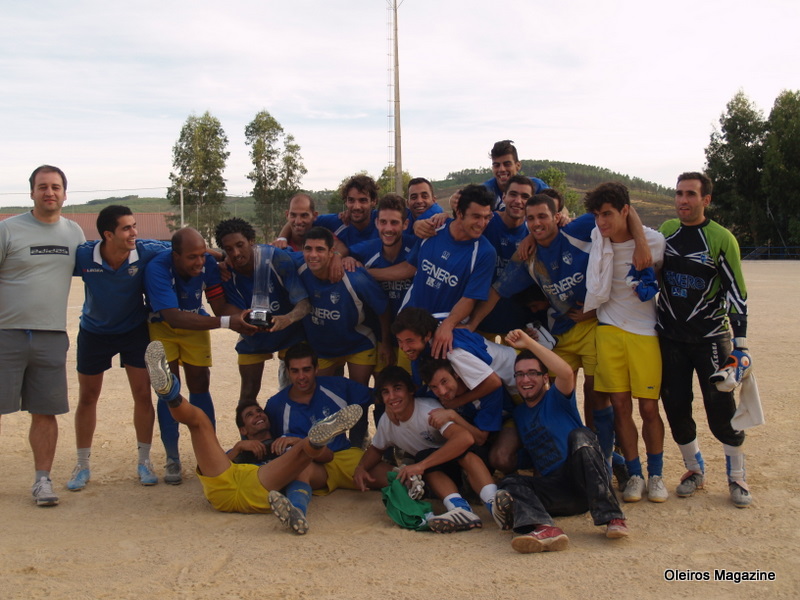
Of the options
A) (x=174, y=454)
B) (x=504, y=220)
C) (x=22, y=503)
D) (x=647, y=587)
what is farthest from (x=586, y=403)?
(x=22, y=503)

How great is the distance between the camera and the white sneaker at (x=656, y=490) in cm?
491

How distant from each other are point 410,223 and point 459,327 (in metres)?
1.46

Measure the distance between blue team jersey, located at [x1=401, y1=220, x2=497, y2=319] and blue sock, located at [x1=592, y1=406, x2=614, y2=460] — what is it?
1.27m

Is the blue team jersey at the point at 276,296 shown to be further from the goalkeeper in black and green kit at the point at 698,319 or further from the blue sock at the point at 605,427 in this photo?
the goalkeeper in black and green kit at the point at 698,319

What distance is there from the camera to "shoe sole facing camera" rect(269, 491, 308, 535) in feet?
14.5

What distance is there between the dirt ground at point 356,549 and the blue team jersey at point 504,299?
168cm

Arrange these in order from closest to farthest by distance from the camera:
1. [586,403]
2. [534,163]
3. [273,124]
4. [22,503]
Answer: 1. [22,503]
2. [586,403]
3. [273,124]
4. [534,163]

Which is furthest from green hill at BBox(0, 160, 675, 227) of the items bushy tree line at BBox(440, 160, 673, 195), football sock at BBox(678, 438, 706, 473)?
football sock at BBox(678, 438, 706, 473)

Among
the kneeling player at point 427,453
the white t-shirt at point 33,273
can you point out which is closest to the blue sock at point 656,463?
the kneeling player at point 427,453

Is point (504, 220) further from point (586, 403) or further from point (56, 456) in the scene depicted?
point (56, 456)

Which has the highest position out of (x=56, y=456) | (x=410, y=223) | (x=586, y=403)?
(x=410, y=223)

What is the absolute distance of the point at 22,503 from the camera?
5.14 meters

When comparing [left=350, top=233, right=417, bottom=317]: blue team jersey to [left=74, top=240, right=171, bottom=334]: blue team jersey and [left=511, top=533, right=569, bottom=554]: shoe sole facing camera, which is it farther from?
[left=511, top=533, right=569, bottom=554]: shoe sole facing camera

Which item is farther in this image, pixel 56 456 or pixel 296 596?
pixel 56 456
